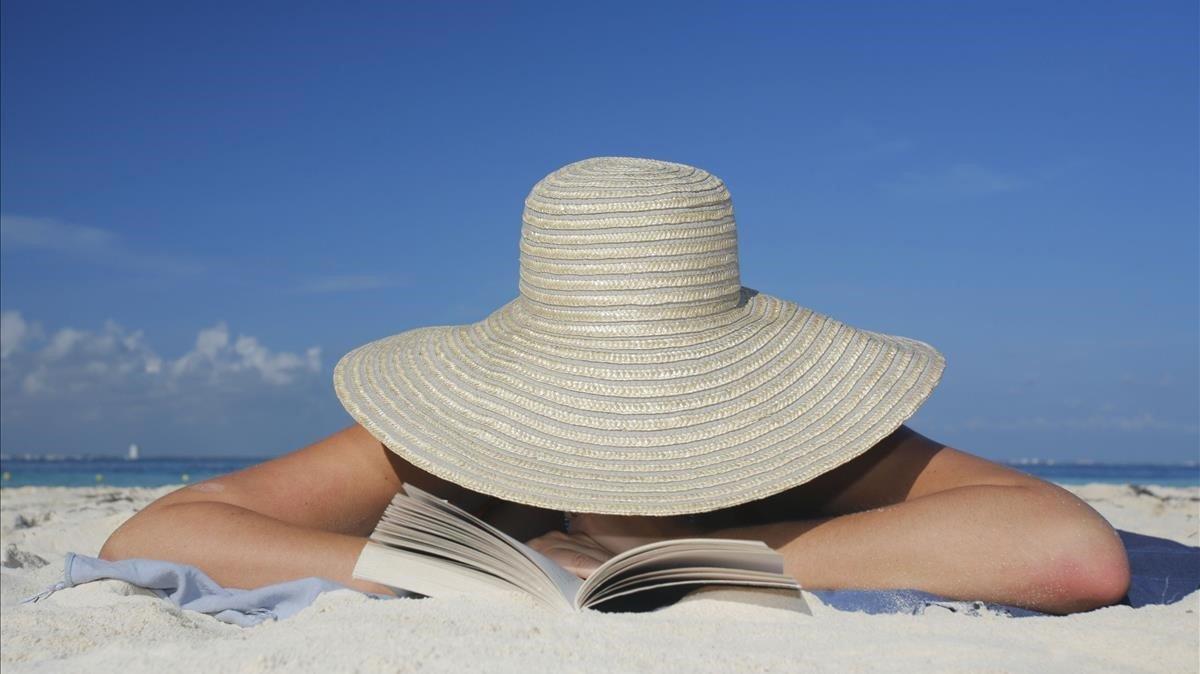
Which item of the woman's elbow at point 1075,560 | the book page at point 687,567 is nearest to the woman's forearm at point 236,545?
the book page at point 687,567

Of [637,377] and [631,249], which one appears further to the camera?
[631,249]

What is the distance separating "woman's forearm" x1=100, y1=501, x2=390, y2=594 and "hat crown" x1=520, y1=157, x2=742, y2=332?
2.34 feet

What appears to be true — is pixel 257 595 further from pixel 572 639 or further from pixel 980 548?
pixel 980 548

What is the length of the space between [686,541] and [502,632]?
12.9 inches

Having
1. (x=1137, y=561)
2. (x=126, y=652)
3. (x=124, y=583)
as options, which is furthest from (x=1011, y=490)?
(x=124, y=583)

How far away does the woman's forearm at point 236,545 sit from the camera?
6.38 feet

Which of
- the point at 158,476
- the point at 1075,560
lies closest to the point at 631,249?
the point at 1075,560

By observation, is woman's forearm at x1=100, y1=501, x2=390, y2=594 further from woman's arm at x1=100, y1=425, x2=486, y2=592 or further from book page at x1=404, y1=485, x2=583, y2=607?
book page at x1=404, y1=485, x2=583, y2=607

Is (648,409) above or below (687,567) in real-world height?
above

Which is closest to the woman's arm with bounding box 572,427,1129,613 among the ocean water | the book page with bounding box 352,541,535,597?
the book page with bounding box 352,541,535,597

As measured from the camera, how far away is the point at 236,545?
79.8 inches

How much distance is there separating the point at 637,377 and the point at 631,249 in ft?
0.97

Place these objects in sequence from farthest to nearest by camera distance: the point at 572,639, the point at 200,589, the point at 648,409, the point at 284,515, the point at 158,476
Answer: the point at 158,476 < the point at 284,515 < the point at 648,409 < the point at 200,589 < the point at 572,639

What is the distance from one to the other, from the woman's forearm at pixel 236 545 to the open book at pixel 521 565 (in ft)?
0.45
